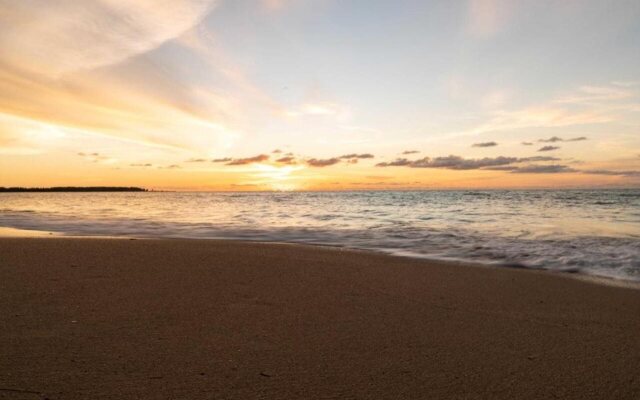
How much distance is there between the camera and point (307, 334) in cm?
348

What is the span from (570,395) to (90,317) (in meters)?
3.82

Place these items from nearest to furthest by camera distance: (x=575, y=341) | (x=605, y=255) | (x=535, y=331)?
(x=575, y=341), (x=535, y=331), (x=605, y=255)

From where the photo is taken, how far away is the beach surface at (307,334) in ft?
8.41

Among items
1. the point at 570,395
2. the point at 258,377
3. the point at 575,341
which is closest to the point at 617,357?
the point at 575,341

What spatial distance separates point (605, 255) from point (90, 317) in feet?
30.6

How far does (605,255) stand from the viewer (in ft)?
28.1

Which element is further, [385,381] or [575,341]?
[575,341]

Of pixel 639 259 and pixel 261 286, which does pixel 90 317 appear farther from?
pixel 639 259

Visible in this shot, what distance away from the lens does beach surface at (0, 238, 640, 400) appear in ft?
8.41

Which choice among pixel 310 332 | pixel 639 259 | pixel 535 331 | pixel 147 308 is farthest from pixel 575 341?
pixel 639 259

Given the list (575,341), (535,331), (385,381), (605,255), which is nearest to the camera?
(385,381)

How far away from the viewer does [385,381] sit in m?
2.64

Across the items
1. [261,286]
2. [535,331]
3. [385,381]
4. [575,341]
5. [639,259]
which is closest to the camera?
[385,381]

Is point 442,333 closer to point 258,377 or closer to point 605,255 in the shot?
point 258,377
